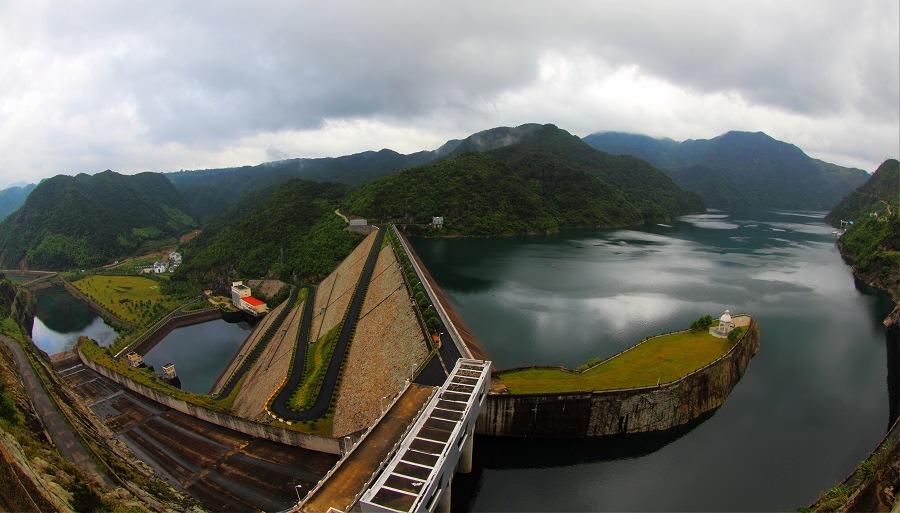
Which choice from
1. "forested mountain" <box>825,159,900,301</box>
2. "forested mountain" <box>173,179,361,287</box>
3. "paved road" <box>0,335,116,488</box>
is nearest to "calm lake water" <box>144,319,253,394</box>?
"forested mountain" <box>173,179,361,287</box>

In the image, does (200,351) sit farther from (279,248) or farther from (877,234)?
(877,234)

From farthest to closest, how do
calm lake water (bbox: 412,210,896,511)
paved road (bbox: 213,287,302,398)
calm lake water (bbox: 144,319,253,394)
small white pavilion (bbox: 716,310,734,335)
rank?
1. calm lake water (bbox: 144,319,253,394)
2. paved road (bbox: 213,287,302,398)
3. small white pavilion (bbox: 716,310,734,335)
4. calm lake water (bbox: 412,210,896,511)

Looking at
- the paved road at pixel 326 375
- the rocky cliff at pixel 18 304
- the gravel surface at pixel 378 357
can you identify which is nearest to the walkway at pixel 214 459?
the paved road at pixel 326 375

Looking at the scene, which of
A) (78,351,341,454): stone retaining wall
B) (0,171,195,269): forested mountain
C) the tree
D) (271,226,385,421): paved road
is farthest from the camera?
(0,171,195,269): forested mountain

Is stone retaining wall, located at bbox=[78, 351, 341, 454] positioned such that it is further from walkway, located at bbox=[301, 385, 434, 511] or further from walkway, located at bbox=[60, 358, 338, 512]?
walkway, located at bbox=[301, 385, 434, 511]

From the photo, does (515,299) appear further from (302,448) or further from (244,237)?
(244,237)

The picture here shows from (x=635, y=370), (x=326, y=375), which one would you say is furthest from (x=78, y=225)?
(x=635, y=370)
